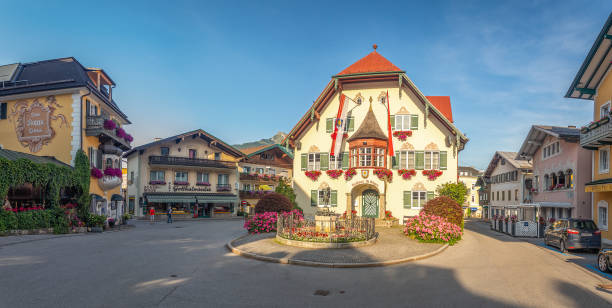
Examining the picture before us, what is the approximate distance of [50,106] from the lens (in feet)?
83.4

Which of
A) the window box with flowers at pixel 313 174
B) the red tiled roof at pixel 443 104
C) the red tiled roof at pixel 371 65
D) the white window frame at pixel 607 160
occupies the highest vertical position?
the red tiled roof at pixel 371 65

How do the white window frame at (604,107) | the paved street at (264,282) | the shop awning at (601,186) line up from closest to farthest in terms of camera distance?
the paved street at (264,282)
the shop awning at (601,186)
the white window frame at (604,107)

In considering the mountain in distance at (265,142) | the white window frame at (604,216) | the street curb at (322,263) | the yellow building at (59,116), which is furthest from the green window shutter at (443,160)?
the mountain in distance at (265,142)

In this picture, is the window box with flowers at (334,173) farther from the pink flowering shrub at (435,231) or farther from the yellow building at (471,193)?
the yellow building at (471,193)

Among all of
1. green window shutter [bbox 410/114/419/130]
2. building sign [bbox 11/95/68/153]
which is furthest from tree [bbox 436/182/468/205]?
building sign [bbox 11/95/68/153]

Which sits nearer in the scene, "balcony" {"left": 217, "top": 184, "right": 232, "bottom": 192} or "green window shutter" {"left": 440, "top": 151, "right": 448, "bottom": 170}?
"green window shutter" {"left": 440, "top": 151, "right": 448, "bottom": 170}

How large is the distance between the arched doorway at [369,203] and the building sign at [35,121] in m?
22.4

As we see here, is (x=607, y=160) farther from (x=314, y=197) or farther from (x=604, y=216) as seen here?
(x=314, y=197)

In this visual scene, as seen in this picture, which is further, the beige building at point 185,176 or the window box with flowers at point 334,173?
the beige building at point 185,176

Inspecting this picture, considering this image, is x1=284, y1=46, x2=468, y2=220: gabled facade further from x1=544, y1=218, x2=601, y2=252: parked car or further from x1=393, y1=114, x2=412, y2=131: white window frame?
x1=544, y1=218, x2=601, y2=252: parked car

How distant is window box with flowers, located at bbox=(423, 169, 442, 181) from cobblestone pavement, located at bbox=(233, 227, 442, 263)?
36.9ft

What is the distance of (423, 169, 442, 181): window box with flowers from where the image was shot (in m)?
27.8

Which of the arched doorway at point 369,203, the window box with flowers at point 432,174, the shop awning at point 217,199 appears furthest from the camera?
the shop awning at point 217,199

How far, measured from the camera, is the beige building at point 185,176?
134ft
